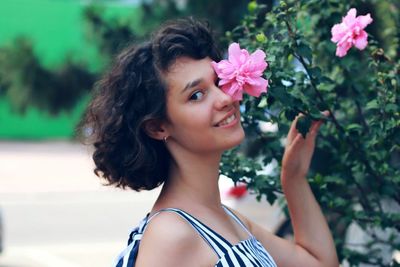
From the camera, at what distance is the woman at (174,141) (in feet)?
6.44

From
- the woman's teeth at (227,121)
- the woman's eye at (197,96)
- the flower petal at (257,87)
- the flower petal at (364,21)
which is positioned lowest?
the woman's teeth at (227,121)

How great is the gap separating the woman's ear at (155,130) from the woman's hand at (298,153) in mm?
495

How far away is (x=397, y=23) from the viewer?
3.23m

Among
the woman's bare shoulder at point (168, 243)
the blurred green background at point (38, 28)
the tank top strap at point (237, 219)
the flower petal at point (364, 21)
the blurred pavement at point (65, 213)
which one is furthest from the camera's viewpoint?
the blurred green background at point (38, 28)

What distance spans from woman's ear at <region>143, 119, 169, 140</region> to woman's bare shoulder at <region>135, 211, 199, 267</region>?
8.3 inches

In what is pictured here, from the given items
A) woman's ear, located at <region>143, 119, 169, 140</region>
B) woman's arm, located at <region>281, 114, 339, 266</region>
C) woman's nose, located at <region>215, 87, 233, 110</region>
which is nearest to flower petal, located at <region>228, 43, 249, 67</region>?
woman's nose, located at <region>215, 87, 233, 110</region>

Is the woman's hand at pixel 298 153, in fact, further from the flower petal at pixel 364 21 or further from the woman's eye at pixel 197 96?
the woman's eye at pixel 197 96

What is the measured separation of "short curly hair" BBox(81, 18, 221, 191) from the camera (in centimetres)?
205

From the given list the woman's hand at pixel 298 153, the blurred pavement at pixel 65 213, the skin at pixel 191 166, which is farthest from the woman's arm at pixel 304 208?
the blurred pavement at pixel 65 213

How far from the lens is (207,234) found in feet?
6.52

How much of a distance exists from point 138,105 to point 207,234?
1.10ft

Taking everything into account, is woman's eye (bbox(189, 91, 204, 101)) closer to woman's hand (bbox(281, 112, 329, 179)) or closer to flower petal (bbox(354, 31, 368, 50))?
woman's hand (bbox(281, 112, 329, 179))

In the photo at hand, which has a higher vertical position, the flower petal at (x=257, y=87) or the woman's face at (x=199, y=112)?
the flower petal at (x=257, y=87)

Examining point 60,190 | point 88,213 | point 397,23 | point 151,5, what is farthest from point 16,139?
point 397,23
